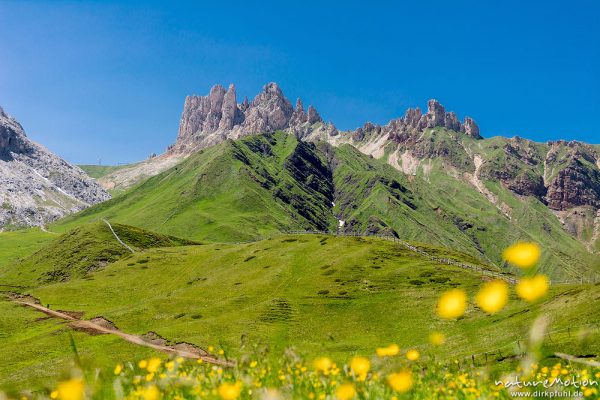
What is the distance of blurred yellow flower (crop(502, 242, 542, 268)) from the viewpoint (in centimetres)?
298

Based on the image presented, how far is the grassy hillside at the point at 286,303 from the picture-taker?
6769 centimetres

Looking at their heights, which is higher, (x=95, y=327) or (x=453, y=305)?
(x=95, y=327)

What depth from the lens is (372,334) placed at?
79188 millimetres

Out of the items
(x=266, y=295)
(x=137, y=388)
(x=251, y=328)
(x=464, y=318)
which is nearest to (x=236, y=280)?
(x=266, y=295)

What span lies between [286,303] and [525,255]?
98701 mm

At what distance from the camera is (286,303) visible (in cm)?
9925

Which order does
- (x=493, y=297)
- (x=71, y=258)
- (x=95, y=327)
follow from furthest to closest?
(x=71, y=258)
(x=95, y=327)
(x=493, y=297)

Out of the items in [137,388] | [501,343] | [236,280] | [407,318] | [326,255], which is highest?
[326,255]

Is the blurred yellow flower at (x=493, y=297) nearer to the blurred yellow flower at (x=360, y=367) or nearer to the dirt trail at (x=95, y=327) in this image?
the blurred yellow flower at (x=360, y=367)

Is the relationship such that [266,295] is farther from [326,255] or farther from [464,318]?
[464,318]

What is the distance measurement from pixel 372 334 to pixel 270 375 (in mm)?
76479

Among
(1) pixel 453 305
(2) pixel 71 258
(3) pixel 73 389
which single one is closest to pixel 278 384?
(3) pixel 73 389

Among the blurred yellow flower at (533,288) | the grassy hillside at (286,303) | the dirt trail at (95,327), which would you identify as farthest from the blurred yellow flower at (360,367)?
the dirt trail at (95,327)

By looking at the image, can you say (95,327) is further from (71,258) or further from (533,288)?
(533,288)
